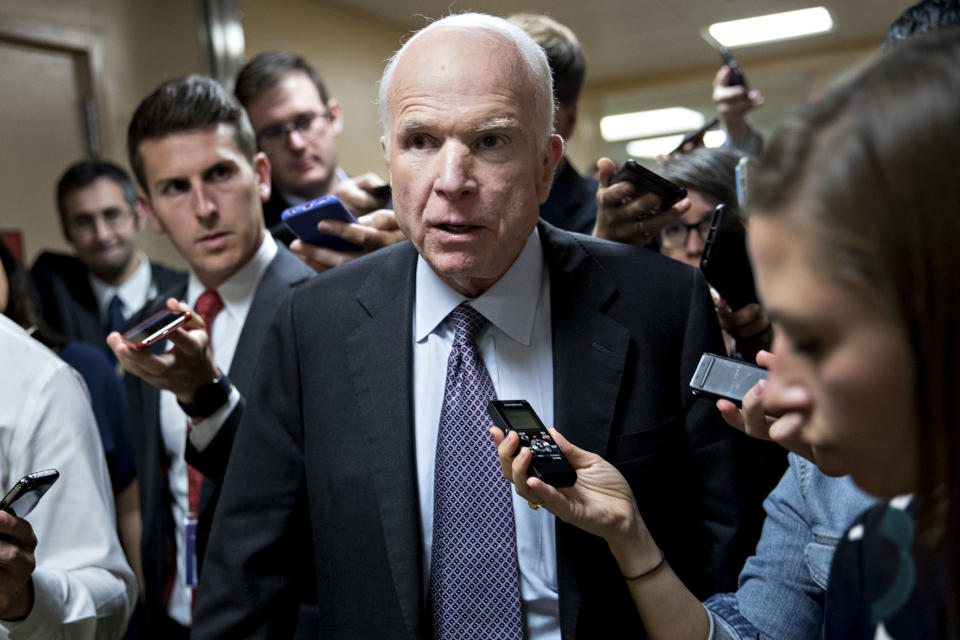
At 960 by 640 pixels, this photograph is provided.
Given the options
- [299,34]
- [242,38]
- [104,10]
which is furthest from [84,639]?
[299,34]

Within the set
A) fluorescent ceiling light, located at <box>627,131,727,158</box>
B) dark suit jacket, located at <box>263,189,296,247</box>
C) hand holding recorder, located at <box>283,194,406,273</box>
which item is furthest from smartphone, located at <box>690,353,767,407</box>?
fluorescent ceiling light, located at <box>627,131,727,158</box>

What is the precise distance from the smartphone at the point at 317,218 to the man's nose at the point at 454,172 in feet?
1.62

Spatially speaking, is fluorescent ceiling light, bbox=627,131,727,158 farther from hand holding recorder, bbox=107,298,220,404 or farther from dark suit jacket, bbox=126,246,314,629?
hand holding recorder, bbox=107,298,220,404

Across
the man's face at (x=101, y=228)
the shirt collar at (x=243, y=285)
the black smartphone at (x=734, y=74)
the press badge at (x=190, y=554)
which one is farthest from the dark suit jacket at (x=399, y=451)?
the man's face at (x=101, y=228)

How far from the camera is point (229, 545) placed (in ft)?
4.85

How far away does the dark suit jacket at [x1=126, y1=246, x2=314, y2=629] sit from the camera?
2.01 metres

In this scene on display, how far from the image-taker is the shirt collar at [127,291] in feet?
12.0

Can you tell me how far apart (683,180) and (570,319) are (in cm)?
91

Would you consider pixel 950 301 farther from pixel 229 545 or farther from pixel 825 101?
pixel 229 545

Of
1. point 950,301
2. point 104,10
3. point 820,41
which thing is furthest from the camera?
point 820,41

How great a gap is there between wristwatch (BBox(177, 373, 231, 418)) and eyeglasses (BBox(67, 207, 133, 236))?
2.22 meters

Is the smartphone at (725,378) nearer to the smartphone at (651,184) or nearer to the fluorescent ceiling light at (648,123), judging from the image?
the smartphone at (651,184)

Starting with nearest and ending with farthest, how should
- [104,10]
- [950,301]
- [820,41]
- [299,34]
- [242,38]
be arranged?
[950,301] < [104,10] < [242,38] < [299,34] < [820,41]

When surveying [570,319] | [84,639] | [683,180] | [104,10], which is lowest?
[84,639]
